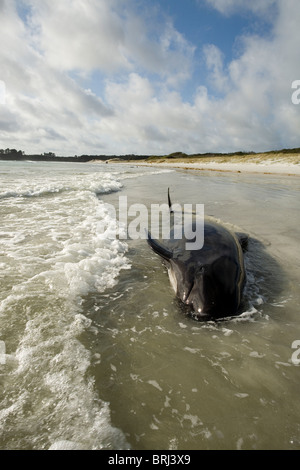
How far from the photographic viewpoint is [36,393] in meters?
1.72

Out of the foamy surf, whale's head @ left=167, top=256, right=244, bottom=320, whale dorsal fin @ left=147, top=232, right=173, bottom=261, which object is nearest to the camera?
the foamy surf

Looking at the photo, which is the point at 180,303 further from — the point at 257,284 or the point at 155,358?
the point at 257,284

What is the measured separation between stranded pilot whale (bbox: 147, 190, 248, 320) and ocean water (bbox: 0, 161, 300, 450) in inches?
5.8

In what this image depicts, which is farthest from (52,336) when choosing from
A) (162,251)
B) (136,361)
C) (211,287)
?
(162,251)

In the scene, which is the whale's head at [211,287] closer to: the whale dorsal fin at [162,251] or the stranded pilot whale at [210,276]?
the stranded pilot whale at [210,276]

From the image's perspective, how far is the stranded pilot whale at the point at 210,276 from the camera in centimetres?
260

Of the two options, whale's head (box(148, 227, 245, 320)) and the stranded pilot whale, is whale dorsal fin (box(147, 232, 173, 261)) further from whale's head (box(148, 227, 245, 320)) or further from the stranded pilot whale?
whale's head (box(148, 227, 245, 320))

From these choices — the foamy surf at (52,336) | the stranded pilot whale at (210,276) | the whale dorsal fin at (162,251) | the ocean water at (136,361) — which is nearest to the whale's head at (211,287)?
the stranded pilot whale at (210,276)

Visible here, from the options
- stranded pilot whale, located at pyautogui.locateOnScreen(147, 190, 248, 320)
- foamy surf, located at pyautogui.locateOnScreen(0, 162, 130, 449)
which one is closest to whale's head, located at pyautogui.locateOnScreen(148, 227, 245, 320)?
stranded pilot whale, located at pyautogui.locateOnScreen(147, 190, 248, 320)

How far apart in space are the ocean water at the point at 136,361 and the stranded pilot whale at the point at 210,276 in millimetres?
148

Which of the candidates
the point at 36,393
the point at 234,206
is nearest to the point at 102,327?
the point at 36,393

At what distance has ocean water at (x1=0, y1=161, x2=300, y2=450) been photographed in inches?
60.3

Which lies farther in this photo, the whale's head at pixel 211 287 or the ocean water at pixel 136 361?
the whale's head at pixel 211 287
